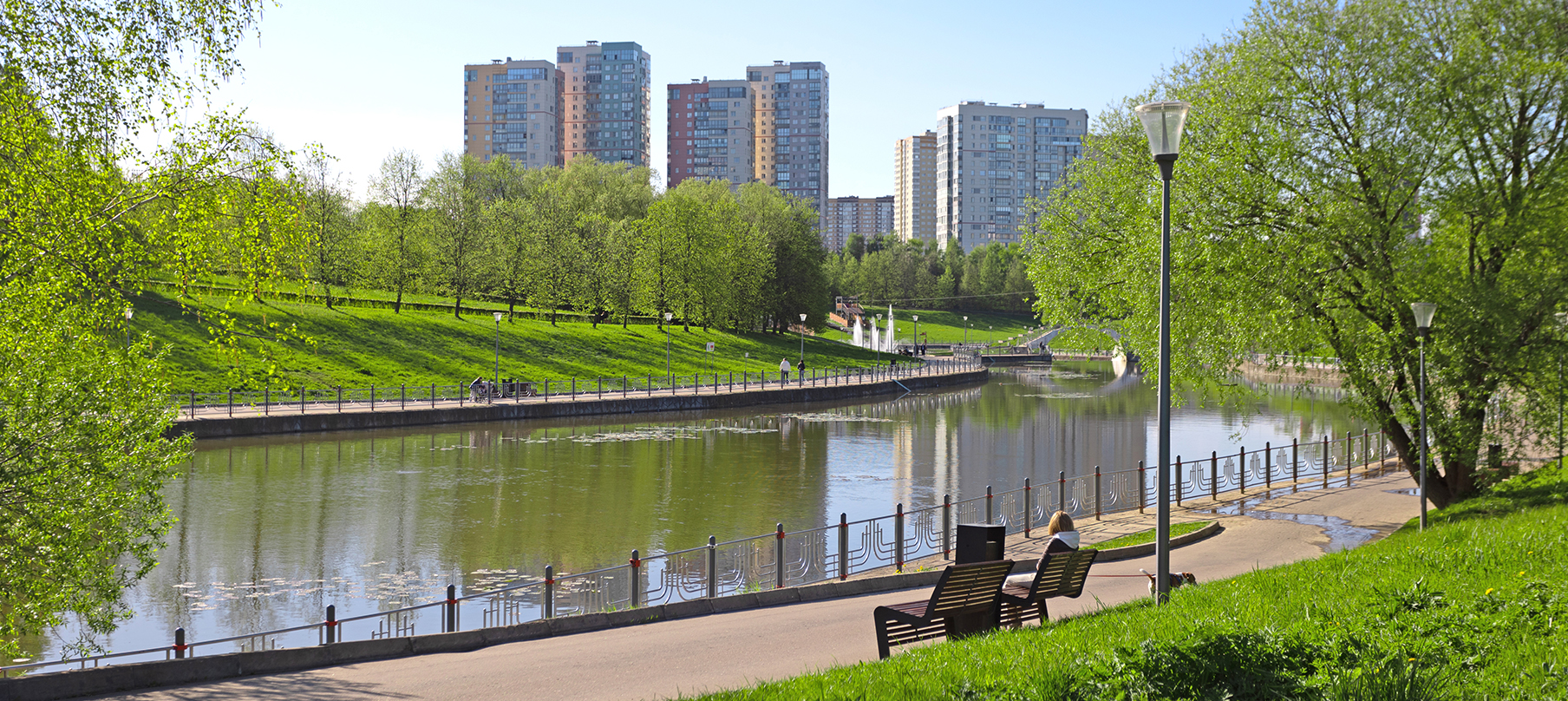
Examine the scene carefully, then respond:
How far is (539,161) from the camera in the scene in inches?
7239

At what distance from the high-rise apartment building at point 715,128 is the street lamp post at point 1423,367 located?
181500mm

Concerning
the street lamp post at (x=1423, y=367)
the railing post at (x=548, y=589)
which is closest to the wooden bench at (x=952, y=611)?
the railing post at (x=548, y=589)

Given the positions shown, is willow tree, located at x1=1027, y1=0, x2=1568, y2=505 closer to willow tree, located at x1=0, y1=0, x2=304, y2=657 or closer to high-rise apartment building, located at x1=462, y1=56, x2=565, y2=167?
willow tree, located at x1=0, y1=0, x2=304, y2=657

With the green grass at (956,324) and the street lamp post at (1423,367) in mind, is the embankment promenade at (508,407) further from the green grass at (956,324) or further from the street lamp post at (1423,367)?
the green grass at (956,324)

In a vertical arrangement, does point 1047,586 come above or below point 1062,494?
above

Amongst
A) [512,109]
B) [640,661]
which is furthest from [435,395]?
[512,109]

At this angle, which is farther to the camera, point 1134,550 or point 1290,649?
point 1134,550

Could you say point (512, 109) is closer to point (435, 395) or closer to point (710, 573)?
point (435, 395)

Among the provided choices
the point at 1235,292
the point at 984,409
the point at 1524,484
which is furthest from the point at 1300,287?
the point at 984,409

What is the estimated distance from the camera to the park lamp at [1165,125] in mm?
9492

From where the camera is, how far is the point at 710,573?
521 inches

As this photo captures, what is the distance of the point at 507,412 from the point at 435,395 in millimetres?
4504

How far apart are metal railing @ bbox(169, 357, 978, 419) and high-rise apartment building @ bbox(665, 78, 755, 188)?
13818 cm

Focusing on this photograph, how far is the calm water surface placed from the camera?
52.0ft
